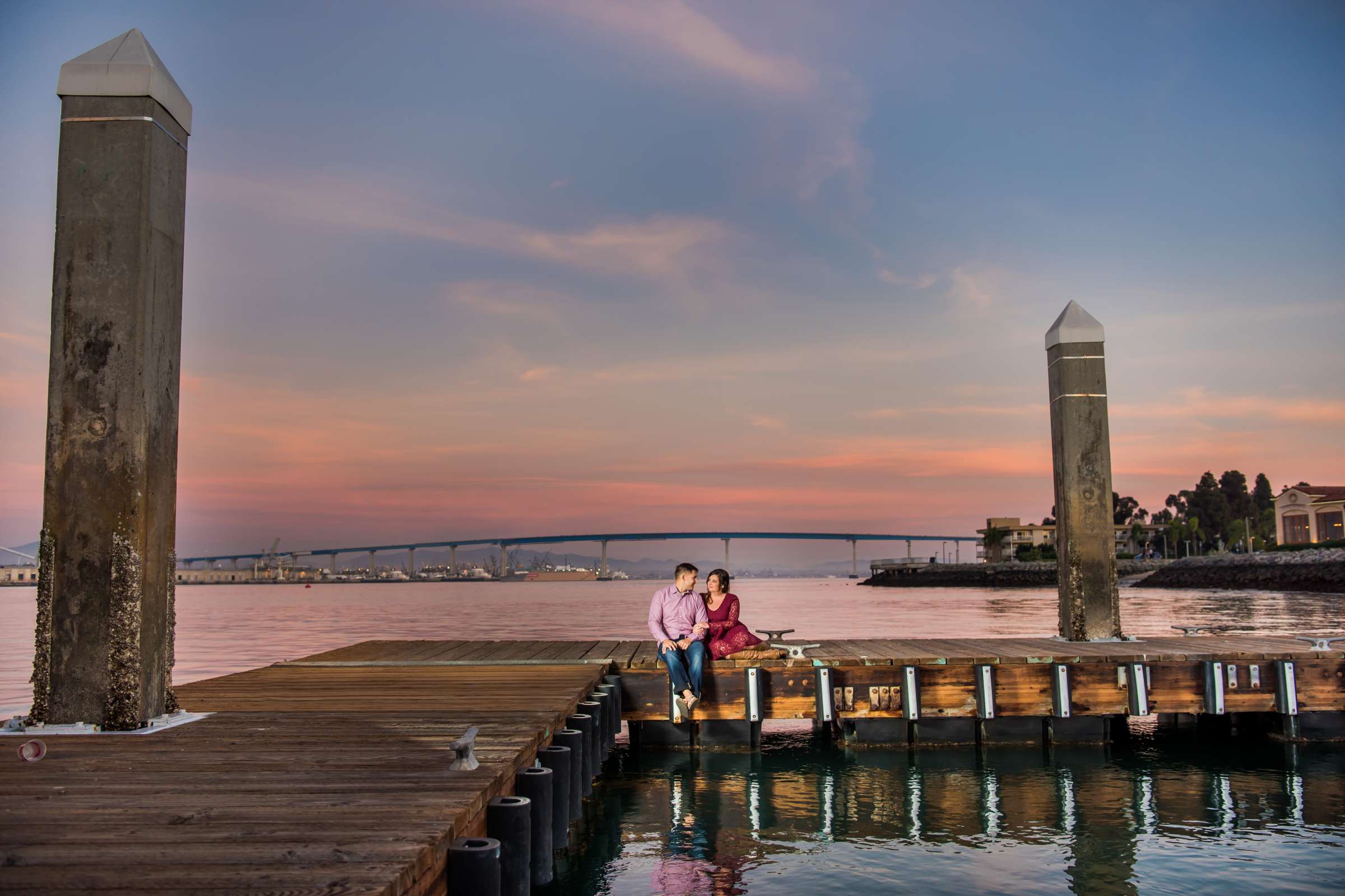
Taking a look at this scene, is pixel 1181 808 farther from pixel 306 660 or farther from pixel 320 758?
pixel 306 660

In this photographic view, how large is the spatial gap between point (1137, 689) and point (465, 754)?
28.5 ft

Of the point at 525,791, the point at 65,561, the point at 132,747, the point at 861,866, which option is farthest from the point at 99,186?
the point at 861,866

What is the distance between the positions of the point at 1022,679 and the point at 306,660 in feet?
28.2

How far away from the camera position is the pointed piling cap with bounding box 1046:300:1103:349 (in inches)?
531

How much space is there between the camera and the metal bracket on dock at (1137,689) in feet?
37.1

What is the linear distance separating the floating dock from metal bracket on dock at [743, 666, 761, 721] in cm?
3

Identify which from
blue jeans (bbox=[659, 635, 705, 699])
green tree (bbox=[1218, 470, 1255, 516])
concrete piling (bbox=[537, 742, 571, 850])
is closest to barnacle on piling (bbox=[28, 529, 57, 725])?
concrete piling (bbox=[537, 742, 571, 850])

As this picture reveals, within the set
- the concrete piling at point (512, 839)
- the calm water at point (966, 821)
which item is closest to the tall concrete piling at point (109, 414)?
the concrete piling at point (512, 839)

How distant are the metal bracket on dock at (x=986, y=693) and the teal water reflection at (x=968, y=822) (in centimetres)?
66

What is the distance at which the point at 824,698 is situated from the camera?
1112 cm

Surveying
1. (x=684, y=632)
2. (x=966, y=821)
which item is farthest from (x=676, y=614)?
(x=966, y=821)

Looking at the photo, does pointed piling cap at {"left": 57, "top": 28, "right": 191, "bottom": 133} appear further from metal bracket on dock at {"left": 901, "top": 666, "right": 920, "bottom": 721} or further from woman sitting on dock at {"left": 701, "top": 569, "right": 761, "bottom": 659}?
metal bracket on dock at {"left": 901, "top": 666, "right": 920, "bottom": 721}

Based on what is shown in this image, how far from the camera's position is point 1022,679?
1138cm

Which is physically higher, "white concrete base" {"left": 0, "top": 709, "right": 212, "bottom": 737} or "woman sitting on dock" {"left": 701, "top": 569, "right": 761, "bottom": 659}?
"woman sitting on dock" {"left": 701, "top": 569, "right": 761, "bottom": 659}
